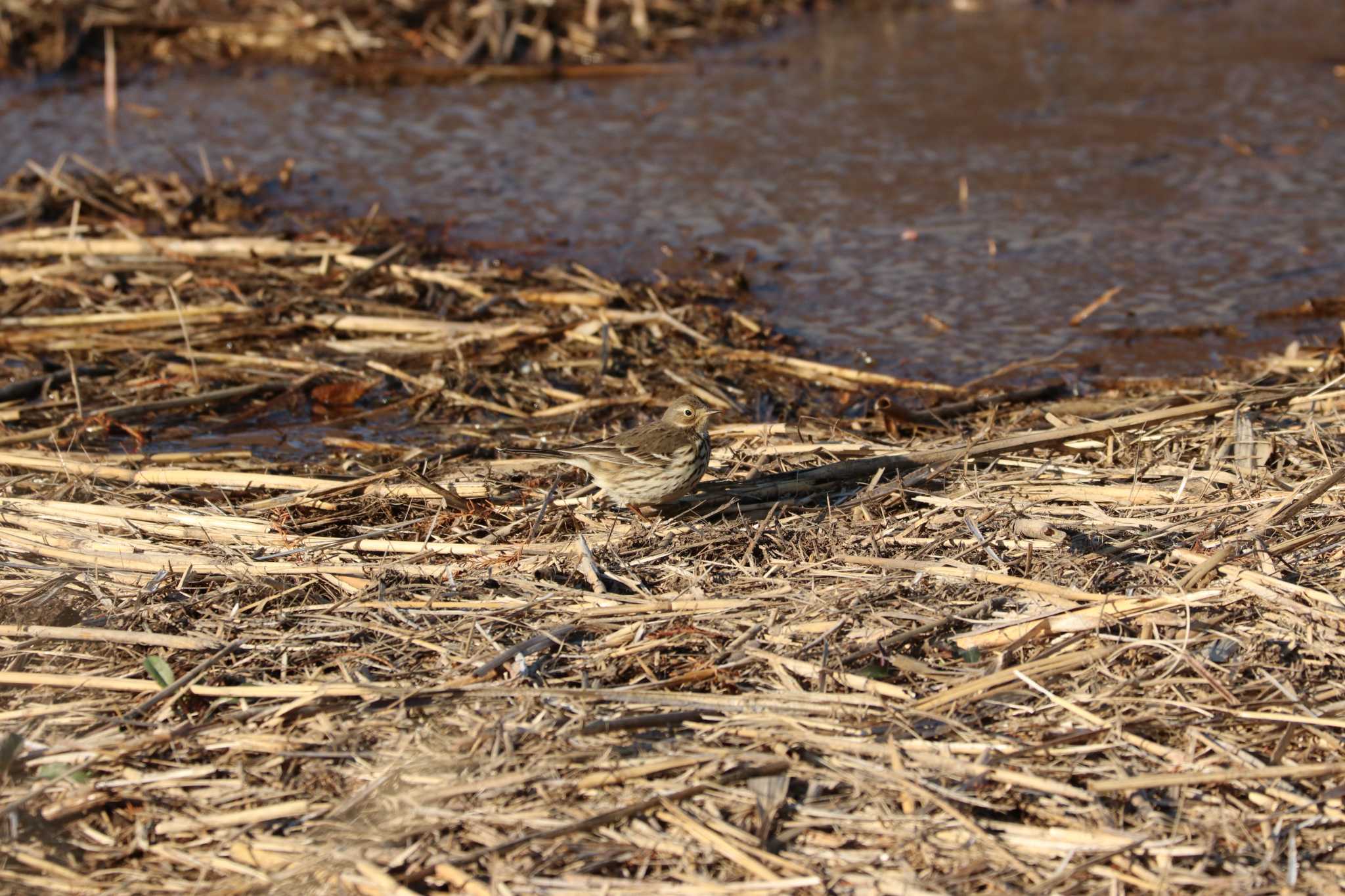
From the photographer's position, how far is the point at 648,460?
233 inches

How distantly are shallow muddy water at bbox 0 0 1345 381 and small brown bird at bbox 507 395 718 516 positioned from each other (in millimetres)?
2599

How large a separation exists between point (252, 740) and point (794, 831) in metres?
1.70

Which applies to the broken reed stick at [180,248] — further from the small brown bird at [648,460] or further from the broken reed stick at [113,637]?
the broken reed stick at [113,637]

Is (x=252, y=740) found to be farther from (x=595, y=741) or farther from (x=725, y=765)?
(x=725, y=765)

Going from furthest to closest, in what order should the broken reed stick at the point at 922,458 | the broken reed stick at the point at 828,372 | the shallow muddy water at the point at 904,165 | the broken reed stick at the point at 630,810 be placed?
the shallow muddy water at the point at 904,165 → the broken reed stick at the point at 828,372 → the broken reed stick at the point at 922,458 → the broken reed stick at the point at 630,810

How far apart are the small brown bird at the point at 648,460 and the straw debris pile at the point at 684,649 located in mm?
159

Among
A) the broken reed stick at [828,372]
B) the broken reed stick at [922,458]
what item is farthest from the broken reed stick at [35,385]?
the broken reed stick at [922,458]

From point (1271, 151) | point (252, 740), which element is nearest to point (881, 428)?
point (252, 740)

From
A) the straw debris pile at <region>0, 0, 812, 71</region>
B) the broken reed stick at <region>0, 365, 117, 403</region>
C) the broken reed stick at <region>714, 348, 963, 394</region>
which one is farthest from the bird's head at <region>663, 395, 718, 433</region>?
the straw debris pile at <region>0, 0, 812, 71</region>

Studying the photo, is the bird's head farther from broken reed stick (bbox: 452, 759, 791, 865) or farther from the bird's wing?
broken reed stick (bbox: 452, 759, 791, 865)

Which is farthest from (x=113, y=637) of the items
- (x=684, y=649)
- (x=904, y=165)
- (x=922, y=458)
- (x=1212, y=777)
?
(x=904, y=165)

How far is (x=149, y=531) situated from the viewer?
19.2 ft

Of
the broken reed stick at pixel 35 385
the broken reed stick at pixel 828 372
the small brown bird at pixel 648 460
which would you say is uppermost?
the small brown bird at pixel 648 460

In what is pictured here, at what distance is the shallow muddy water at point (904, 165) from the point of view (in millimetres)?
9398
